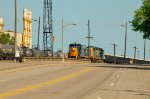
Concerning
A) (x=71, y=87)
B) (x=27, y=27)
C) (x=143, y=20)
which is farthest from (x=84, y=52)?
(x=71, y=87)

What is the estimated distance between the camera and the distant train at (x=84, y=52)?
102 m

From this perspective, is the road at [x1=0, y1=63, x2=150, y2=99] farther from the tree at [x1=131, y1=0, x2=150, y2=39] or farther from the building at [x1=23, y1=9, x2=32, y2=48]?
the building at [x1=23, y1=9, x2=32, y2=48]

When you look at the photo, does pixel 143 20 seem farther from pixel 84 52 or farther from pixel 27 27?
pixel 27 27

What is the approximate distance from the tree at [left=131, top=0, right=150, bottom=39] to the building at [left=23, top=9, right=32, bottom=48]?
79.7 meters

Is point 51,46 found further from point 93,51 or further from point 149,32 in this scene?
point 149,32

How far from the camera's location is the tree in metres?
72.9

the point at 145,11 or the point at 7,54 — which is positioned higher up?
the point at 145,11

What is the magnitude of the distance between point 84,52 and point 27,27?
53956 mm

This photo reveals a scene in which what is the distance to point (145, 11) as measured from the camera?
73938 millimetres

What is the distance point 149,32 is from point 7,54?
26764 mm

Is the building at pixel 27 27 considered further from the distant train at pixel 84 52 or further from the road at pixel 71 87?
the road at pixel 71 87

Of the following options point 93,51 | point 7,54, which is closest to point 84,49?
point 93,51

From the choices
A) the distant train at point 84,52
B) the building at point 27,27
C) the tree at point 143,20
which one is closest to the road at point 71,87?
the tree at point 143,20

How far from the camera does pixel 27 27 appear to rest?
159000 millimetres
